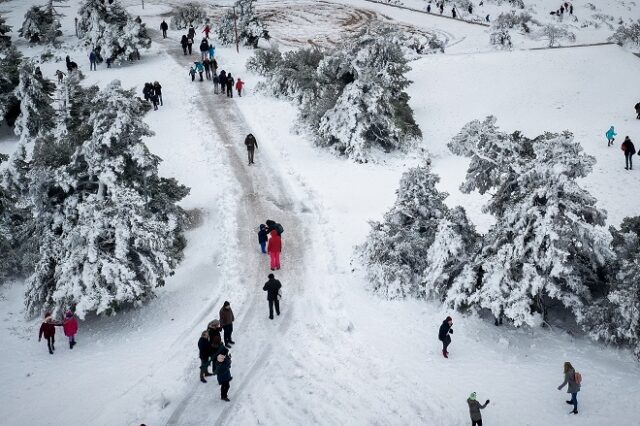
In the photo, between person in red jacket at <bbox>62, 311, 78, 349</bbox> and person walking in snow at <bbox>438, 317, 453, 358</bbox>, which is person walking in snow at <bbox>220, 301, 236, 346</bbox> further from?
person walking in snow at <bbox>438, 317, 453, 358</bbox>

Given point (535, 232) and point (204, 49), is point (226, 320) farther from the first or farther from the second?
point (204, 49)

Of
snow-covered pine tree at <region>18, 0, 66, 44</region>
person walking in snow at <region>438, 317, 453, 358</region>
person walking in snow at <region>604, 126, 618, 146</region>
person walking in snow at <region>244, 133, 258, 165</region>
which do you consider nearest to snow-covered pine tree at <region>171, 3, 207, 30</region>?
snow-covered pine tree at <region>18, 0, 66, 44</region>

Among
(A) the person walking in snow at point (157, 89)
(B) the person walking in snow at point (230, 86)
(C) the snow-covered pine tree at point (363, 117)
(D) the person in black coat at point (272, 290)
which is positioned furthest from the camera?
(B) the person walking in snow at point (230, 86)

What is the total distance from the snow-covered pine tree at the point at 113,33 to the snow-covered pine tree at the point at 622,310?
3162 centimetres

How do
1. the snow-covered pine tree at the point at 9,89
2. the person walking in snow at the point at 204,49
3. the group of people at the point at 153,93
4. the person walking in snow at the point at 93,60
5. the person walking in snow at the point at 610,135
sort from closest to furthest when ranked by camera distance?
the person walking in snow at the point at 610,135 → the group of people at the point at 153,93 → the snow-covered pine tree at the point at 9,89 → the person walking in snow at the point at 204,49 → the person walking in snow at the point at 93,60

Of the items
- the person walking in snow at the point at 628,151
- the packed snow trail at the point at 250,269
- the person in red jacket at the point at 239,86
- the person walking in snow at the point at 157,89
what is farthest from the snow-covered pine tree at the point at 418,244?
the person walking in snow at the point at 157,89

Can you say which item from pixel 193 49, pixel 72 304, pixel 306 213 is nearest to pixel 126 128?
pixel 72 304

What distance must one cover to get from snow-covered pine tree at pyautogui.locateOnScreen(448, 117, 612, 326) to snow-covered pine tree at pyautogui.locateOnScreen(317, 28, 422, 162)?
31.5 ft

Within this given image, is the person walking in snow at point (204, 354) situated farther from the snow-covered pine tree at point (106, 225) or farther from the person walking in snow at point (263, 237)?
the person walking in snow at point (263, 237)

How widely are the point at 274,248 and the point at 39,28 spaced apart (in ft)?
118

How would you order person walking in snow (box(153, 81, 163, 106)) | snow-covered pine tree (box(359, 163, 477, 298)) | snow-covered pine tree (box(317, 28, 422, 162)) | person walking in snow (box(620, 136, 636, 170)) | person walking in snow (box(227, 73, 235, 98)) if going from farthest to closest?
person walking in snow (box(227, 73, 235, 98)) → person walking in snow (box(153, 81, 163, 106)) → snow-covered pine tree (box(317, 28, 422, 162)) → person walking in snow (box(620, 136, 636, 170)) → snow-covered pine tree (box(359, 163, 477, 298))

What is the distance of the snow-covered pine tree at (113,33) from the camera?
33.5m

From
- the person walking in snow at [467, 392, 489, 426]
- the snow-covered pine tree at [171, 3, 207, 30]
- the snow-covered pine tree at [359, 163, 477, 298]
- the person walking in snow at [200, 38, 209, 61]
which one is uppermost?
the snow-covered pine tree at [171, 3, 207, 30]

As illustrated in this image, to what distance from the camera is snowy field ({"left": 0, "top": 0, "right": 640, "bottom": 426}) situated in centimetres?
1025
